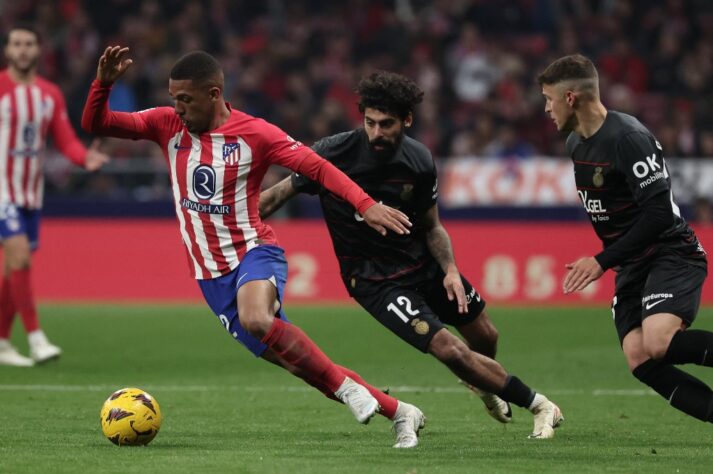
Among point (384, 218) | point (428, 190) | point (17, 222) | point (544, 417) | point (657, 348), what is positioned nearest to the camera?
point (384, 218)

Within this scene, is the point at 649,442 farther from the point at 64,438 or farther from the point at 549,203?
the point at 549,203

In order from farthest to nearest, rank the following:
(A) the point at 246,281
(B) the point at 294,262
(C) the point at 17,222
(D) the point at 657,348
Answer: (B) the point at 294,262
(C) the point at 17,222
(A) the point at 246,281
(D) the point at 657,348

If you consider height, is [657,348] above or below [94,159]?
below

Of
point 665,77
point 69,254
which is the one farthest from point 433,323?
point 665,77

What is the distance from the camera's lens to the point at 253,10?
79.4 ft

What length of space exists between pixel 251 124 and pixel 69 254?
34.6 feet

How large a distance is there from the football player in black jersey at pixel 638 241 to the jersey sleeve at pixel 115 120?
2217 millimetres

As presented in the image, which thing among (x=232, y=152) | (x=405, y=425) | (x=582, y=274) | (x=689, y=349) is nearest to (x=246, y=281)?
(x=232, y=152)

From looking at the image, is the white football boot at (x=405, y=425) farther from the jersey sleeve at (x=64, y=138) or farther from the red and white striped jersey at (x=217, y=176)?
the jersey sleeve at (x=64, y=138)

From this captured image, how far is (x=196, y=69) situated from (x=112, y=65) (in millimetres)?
454

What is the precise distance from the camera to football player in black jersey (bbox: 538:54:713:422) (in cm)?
699

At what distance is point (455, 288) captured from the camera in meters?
7.47

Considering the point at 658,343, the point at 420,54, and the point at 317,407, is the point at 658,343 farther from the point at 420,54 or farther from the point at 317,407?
the point at 420,54

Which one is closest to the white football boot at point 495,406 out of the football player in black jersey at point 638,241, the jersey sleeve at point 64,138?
the football player in black jersey at point 638,241
